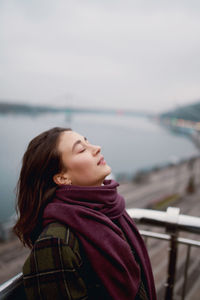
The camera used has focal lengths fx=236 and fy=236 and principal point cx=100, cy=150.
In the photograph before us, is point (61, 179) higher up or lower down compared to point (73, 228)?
higher up

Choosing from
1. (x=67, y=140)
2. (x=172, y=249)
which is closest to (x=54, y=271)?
(x=67, y=140)

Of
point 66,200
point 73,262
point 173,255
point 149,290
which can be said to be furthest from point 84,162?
point 173,255

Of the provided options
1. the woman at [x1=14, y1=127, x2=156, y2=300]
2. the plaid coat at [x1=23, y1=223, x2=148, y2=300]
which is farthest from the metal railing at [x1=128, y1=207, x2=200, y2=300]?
the plaid coat at [x1=23, y1=223, x2=148, y2=300]

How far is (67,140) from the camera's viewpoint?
3.42ft

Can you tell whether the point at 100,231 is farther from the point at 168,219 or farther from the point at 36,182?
the point at 168,219

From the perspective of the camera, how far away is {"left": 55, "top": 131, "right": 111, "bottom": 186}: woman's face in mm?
1009

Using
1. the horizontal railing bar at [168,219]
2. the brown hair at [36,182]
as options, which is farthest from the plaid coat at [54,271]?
the horizontal railing bar at [168,219]

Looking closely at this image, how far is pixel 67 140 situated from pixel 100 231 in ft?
1.34

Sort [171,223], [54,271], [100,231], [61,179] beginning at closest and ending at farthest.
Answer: [54,271] → [100,231] → [61,179] → [171,223]

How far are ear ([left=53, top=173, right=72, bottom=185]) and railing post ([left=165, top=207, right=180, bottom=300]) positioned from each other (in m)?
0.69

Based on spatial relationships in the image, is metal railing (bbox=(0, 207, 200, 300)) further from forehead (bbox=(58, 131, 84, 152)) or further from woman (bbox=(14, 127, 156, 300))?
forehead (bbox=(58, 131, 84, 152))

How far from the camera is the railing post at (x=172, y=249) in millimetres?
1362

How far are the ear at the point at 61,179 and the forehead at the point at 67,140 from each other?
108 mm

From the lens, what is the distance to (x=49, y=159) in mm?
983
